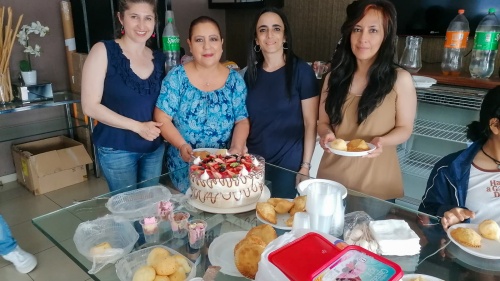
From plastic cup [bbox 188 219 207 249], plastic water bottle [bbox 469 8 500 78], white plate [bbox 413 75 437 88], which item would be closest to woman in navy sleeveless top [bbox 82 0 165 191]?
plastic cup [bbox 188 219 207 249]

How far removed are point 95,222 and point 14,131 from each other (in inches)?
106

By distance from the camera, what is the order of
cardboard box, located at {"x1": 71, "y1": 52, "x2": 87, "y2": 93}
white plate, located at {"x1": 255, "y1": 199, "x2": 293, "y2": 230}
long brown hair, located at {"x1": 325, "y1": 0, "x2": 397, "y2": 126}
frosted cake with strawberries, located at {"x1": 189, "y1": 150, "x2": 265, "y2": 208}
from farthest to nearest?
cardboard box, located at {"x1": 71, "y1": 52, "x2": 87, "y2": 93}, long brown hair, located at {"x1": 325, "y1": 0, "x2": 397, "y2": 126}, frosted cake with strawberries, located at {"x1": 189, "y1": 150, "x2": 265, "y2": 208}, white plate, located at {"x1": 255, "y1": 199, "x2": 293, "y2": 230}

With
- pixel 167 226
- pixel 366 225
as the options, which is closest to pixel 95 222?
pixel 167 226

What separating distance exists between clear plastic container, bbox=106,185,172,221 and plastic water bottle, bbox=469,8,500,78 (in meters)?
2.06

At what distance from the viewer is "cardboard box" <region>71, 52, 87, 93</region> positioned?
338 cm

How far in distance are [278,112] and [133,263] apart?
1.04 m

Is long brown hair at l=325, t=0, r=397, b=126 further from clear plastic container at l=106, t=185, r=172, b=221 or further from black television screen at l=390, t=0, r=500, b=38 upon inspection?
black television screen at l=390, t=0, r=500, b=38

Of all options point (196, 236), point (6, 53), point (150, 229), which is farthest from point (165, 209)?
point (6, 53)

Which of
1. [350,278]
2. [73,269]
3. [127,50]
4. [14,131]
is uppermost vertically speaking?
[127,50]

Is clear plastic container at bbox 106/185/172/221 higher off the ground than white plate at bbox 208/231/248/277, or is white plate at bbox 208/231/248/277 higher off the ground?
clear plastic container at bbox 106/185/172/221

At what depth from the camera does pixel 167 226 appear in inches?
49.5

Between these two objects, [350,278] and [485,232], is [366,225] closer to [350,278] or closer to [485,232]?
[485,232]

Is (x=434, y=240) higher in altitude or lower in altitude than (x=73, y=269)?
higher

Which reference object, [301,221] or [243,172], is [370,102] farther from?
[301,221]
